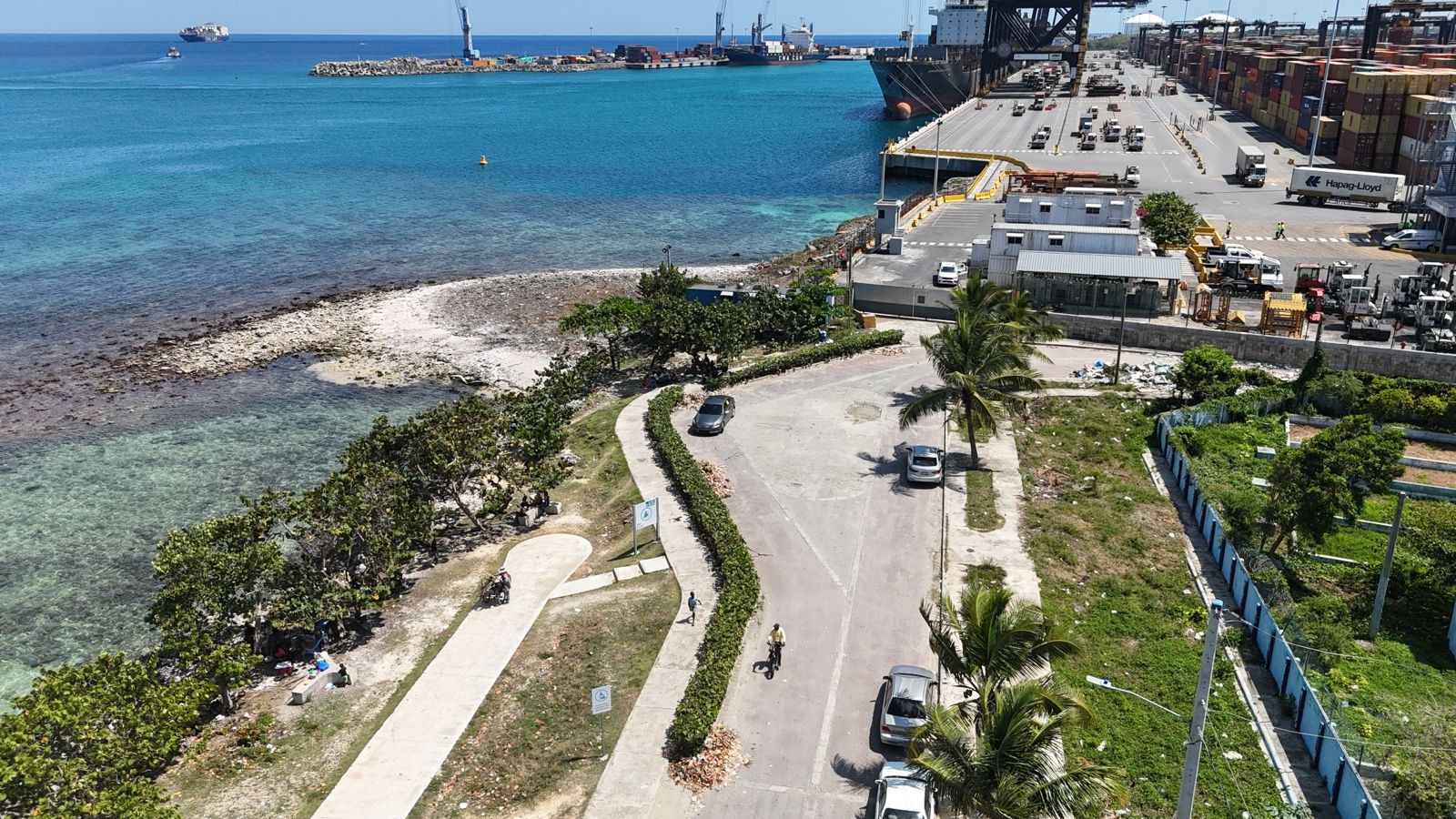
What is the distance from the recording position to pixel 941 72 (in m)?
181

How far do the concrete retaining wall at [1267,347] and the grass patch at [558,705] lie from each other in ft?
101

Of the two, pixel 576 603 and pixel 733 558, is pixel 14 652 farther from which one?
pixel 733 558

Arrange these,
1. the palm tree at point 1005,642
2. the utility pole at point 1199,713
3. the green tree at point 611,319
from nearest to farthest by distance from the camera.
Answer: the utility pole at point 1199,713 < the palm tree at point 1005,642 < the green tree at point 611,319

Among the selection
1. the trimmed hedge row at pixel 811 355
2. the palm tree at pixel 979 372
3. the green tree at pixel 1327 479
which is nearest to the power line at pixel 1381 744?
the green tree at pixel 1327 479

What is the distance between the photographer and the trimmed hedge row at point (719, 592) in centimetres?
2145

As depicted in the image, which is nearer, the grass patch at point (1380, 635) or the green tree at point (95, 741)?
the green tree at point (95, 741)

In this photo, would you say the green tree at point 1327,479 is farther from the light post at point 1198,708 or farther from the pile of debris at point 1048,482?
the light post at point 1198,708

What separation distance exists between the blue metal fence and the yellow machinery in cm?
1791

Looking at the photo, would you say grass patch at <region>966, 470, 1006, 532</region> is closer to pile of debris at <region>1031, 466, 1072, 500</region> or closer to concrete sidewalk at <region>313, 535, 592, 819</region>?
pile of debris at <region>1031, 466, 1072, 500</region>

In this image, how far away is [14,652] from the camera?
95.6ft

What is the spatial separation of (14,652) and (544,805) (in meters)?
20.4

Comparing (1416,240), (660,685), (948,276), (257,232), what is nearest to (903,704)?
(660,685)

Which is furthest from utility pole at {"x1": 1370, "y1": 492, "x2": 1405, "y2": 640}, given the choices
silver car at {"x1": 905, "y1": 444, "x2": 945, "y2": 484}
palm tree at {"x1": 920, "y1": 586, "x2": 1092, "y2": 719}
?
silver car at {"x1": 905, "y1": 444, "x2": 945, "y2": 484}

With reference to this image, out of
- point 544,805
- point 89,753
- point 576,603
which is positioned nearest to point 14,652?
point 89,753
